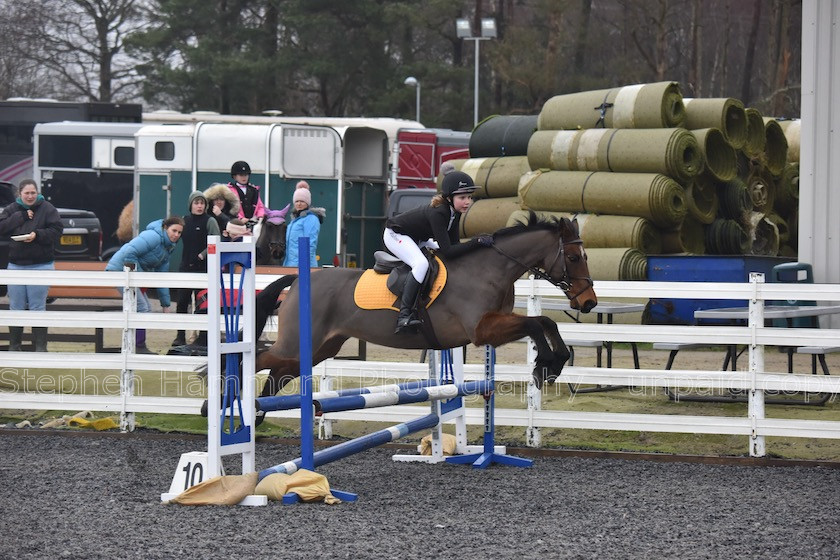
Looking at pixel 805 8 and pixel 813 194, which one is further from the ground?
pixel 805 8

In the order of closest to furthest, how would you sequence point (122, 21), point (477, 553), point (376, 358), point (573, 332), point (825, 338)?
1. point (477, 553)
2. point (825, 338)
3. point (573, 332)
4. point (376, 358)
5. point (122, 21)

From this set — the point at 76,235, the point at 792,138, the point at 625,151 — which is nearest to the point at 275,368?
the point at 625,151

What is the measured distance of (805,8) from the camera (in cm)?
1328

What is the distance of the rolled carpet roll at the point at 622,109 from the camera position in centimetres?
1531

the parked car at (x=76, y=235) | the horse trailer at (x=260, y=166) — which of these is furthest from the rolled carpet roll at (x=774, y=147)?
the parked car at (x=76, y=235)

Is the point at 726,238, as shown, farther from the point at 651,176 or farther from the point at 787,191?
the point at 787,191

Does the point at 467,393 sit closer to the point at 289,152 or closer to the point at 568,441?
the point at 568,441

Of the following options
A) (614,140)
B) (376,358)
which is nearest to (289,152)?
(614,140)

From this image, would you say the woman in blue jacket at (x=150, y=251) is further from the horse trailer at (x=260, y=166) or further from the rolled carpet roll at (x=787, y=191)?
the rolled carpet roll at (x=787, y=191)

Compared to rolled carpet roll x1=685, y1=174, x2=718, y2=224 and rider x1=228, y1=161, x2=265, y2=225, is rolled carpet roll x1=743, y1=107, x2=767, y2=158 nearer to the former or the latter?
rolled carpet roll x1=685, y1=174, x2=718, y2=224

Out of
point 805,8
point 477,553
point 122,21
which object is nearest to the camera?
point 477,553

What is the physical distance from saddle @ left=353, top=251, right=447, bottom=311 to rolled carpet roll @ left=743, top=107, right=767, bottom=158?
10025mm

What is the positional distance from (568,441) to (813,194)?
5901mm

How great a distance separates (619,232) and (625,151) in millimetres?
1074
